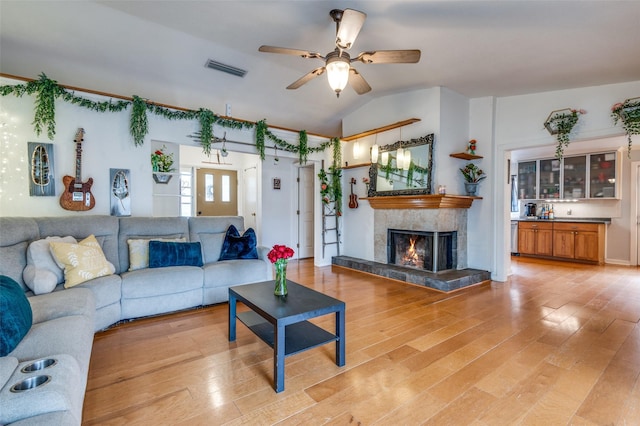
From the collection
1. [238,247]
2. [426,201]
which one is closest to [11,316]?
[238,247]

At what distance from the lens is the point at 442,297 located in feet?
12.6

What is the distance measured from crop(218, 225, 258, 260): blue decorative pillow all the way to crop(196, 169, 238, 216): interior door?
3981 millimetres

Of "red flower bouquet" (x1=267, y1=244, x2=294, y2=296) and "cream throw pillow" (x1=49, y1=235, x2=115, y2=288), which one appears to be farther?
"cream throw pillow" (x1=49, y1=235, x2=115, y2=288)

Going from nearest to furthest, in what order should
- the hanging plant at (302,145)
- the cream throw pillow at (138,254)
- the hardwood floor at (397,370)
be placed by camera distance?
the hardwood floor at (397,370) < the cream throw pillow at (138,254) < the hanging plant at (302,145)

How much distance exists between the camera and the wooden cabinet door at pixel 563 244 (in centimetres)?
631

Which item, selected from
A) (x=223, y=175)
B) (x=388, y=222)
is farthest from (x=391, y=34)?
(x=223, y=175)

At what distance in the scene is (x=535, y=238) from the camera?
680 centimetres

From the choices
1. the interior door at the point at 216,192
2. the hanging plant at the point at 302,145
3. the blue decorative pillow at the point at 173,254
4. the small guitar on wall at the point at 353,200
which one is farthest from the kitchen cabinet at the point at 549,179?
the blue decorative pillow at the point at 173,254

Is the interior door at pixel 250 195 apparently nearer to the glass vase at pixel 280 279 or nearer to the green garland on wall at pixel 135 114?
the green garland on wall at pixel 135 114

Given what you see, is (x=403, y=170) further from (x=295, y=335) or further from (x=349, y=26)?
(x=295, y=335)

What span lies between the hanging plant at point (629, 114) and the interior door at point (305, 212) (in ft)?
16.4

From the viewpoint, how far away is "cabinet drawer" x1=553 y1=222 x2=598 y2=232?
6062 millimetres

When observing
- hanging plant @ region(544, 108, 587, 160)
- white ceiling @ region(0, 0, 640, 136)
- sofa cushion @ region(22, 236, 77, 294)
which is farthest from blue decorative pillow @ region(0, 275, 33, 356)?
hanging plant @ region(544, 108, 587, 160)

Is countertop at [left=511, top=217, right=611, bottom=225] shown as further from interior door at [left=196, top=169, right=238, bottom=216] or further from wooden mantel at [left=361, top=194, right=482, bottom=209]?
interior door at [left=196, top=169, right=238, bottom=216]
